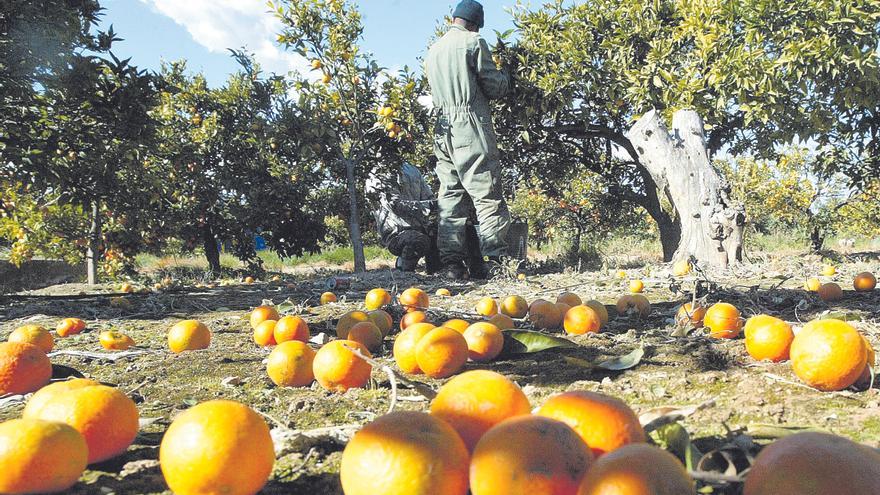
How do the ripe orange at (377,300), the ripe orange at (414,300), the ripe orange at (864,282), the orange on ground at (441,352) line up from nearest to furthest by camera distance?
the orange on ground at (441,352)
the ripe orange at (414,300)
the ripe orange at (377,300)
the ripe orange at (864,282)

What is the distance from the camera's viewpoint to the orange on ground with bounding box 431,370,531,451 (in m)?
1.21

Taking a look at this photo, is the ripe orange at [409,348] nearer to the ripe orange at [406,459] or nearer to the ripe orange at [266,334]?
the ripe orange at [266,334]

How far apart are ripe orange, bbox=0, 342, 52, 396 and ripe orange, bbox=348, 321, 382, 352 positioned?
1213 mm

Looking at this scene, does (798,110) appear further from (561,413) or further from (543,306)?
(561,413)

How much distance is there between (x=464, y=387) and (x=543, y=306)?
1933mm

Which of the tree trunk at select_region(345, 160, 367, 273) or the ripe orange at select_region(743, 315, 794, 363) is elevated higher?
the tree trunk at select_region(345, 160, 367, 273)

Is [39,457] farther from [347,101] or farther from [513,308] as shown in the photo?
[347,101]

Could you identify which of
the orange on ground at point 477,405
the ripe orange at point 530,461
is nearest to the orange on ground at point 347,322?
the orange on ground at point 477,405

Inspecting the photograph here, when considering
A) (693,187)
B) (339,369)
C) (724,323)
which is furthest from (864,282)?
(339,369)

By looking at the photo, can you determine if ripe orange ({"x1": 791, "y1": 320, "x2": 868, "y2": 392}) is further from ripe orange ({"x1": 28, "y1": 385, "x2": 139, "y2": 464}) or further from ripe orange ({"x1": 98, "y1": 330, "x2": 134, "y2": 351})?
ripe orange ({"x1": 98, "y1": 330, "x2": 134, "y2": 351})

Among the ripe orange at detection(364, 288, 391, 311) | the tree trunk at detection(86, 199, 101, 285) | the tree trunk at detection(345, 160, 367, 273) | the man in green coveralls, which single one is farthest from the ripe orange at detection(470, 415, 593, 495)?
the tree trunk at detection(86, 199, 101, 285)

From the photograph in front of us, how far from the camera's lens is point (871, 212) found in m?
17.4

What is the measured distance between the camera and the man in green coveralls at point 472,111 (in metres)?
6.46

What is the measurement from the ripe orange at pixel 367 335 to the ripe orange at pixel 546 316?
95 cm
